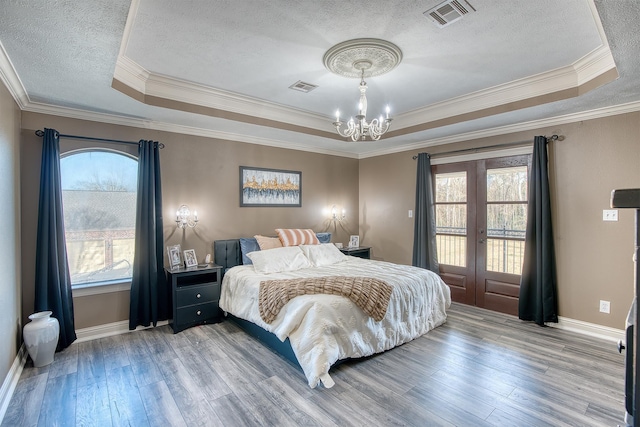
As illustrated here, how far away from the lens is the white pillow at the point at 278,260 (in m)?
3.79

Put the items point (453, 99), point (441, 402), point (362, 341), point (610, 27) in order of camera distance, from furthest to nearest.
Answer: point (453, 99)
point (362, 341)
point (441, 402)
point (610, 27)

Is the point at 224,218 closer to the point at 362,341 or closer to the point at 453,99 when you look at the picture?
the point at 362,341

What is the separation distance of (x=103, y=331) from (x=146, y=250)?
0.99 meters

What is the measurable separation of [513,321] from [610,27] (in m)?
3.23

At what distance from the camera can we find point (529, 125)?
3832mm

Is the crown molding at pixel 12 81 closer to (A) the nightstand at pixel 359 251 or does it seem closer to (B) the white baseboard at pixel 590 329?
(A) the nightstand at pixel 359 251

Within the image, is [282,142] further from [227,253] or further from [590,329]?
[590,329]

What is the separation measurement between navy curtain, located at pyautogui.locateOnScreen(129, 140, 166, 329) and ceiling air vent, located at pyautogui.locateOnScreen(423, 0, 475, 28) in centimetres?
317

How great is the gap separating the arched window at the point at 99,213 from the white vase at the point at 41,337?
23.6 inches

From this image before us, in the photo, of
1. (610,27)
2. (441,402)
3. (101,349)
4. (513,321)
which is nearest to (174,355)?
(101,349)

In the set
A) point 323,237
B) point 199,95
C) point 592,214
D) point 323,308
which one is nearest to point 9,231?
point 199,95

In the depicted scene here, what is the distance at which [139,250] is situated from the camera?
3496 mm

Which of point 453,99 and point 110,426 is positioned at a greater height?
point 453,99

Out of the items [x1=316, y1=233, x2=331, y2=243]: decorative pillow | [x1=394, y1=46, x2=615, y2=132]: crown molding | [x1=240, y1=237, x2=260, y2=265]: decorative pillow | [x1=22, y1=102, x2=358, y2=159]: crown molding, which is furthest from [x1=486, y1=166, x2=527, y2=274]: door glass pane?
[x1=240, y1=237, x2=260, y2=265]: decorative pillow
